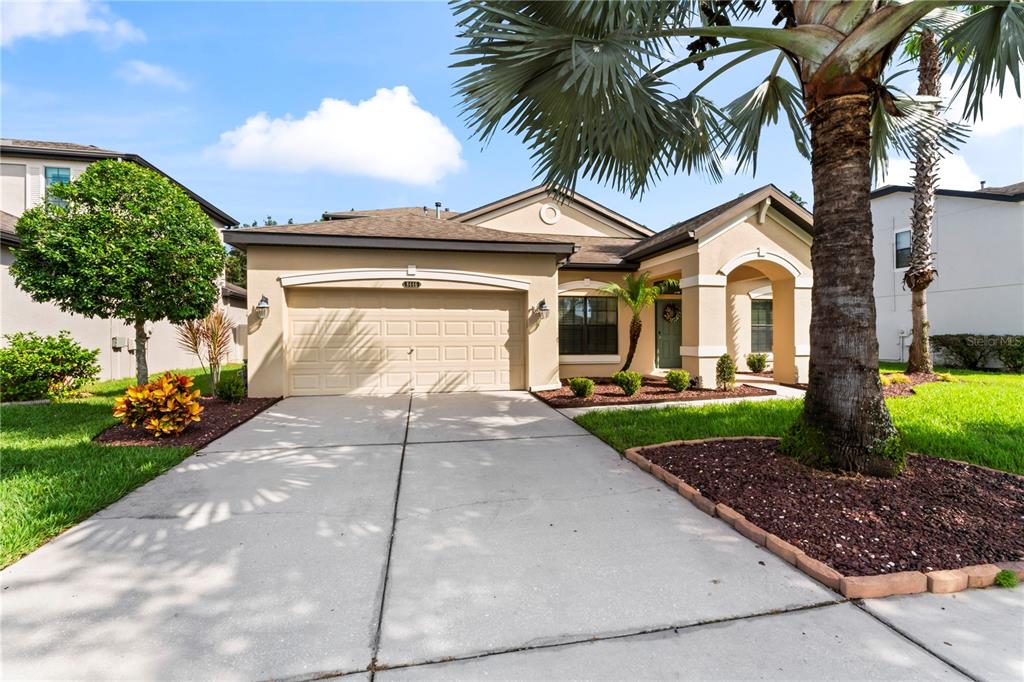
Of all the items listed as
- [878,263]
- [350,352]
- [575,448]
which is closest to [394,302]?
[350,352]

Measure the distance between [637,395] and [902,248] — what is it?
1433cm

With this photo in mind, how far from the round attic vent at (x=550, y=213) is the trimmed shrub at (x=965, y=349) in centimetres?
1356

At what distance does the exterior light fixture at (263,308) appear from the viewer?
29.4 feet

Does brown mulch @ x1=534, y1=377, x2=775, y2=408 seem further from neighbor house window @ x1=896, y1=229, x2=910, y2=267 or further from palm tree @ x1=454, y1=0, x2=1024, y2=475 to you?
neighbor house window @ x1=896, y1=229, x2=910, y2=267

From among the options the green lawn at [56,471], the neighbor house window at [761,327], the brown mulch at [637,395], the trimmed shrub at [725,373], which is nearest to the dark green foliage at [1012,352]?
the neighbor house window at [761,327]

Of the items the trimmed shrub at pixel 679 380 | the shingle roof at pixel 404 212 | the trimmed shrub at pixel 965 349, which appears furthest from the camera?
the shingle roof at pixel 404 212

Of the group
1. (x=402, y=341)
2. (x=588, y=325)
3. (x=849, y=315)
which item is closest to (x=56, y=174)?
(x=402, y=341)

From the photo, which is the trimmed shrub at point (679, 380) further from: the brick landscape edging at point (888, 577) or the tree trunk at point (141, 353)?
the tree trunk at point (141, 353)

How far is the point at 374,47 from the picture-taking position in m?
6.82

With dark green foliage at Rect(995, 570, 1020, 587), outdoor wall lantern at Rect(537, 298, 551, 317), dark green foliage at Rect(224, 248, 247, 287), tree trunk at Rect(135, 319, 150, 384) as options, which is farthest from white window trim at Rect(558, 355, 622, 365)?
dark green foliage at Rect(224, 248, 247, 287)

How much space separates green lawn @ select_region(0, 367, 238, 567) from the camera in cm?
332

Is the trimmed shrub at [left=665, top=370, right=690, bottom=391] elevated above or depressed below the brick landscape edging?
above

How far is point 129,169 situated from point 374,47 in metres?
5.08

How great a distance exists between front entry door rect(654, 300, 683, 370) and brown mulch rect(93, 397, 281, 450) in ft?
35.3
